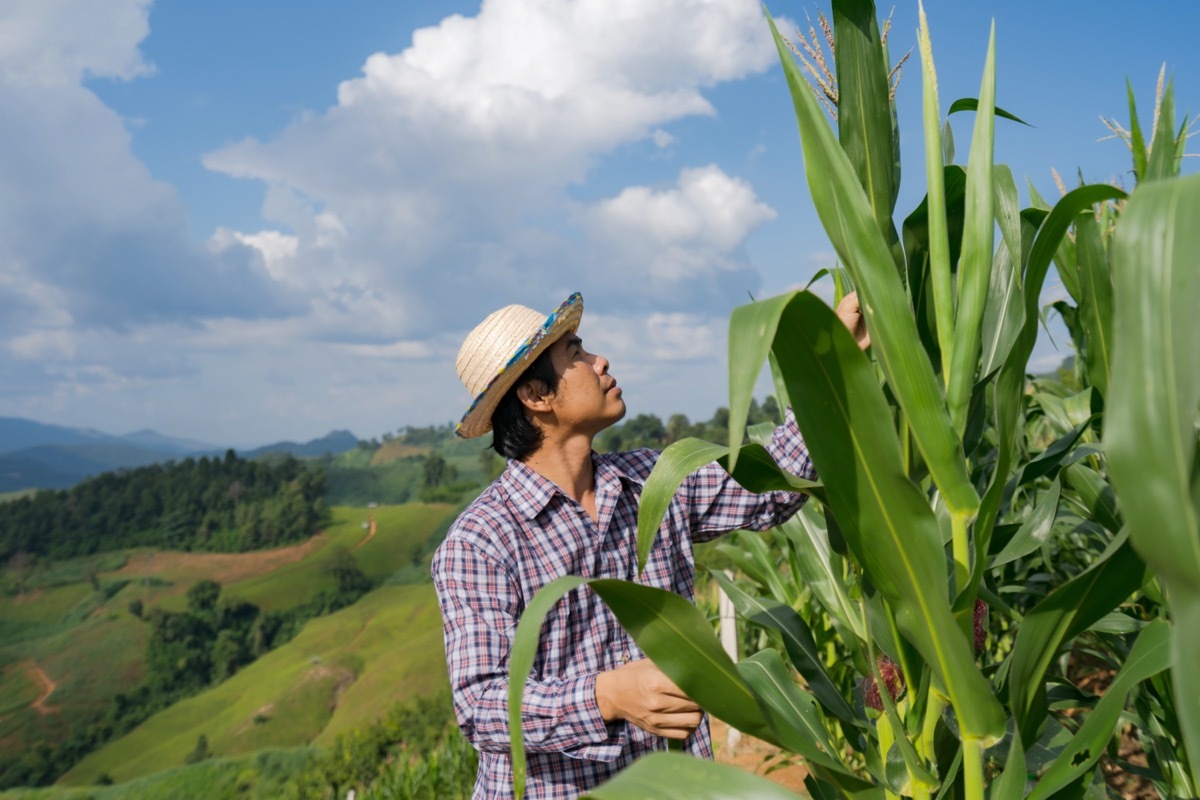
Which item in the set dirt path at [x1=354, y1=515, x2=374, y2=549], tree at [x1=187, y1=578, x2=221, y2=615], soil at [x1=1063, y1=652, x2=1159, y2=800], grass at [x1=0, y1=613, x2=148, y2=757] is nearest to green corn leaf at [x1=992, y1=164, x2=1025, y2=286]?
soil at [x1=1063, y1=652, x2=1159, y2=800]

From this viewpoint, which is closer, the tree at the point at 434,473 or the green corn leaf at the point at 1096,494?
the green corn leaf at the point at 1096,494

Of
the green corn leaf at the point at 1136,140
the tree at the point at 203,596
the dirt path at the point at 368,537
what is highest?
the green corn leaf at the point at 1136,140

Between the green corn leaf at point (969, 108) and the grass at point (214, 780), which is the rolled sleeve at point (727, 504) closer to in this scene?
the green corn leaf at point (969, 108)

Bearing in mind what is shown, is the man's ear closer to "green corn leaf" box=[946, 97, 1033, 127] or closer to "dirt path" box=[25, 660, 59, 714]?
"green corn leaf" box=[946, 97, 1033, 127]

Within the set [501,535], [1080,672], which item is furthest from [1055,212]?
[1080,672]

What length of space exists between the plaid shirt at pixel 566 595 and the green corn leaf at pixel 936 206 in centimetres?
52

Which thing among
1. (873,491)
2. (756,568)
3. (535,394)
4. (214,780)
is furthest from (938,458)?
(214,780)

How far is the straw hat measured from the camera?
1552mm

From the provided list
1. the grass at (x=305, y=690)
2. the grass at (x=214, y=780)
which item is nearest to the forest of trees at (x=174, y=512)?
the grass at (x=305, y=690)

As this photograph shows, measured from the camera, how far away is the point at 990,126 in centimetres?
86

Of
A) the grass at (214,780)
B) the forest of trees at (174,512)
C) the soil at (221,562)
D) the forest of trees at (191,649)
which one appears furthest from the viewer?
the forest of trees at (174,512)

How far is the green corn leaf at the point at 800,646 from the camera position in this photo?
109cm

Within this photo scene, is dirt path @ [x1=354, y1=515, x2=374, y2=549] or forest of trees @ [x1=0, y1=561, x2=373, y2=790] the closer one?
forest of trees @ [x1=0, y1=561, x2=373, y2=790]

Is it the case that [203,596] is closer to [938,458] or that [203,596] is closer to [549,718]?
[549,718]
